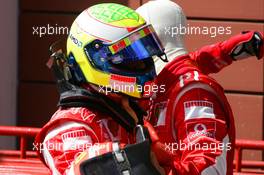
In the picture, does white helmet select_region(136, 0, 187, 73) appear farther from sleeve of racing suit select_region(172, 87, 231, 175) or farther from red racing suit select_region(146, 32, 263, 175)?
sleeve of racing suit select_region(172, 87, 231, 175)

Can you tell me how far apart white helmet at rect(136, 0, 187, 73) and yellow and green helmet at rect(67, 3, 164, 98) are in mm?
358

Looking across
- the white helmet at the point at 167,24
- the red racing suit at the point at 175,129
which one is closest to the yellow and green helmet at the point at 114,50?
the red racing suit at the point at 175,129

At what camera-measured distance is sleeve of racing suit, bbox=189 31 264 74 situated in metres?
2.85

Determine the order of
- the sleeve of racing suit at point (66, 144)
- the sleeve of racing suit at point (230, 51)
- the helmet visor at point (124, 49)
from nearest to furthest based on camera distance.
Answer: the sleeve of racing suit at point (66, 144)
the helmet visor at point (124, 49)
the sleeve of racing suit at point (230, 51)

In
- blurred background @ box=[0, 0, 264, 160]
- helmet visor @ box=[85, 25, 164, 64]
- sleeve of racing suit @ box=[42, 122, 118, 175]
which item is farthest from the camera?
blurred background @ box=[0, 0, 264, 160]

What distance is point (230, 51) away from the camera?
2.89m

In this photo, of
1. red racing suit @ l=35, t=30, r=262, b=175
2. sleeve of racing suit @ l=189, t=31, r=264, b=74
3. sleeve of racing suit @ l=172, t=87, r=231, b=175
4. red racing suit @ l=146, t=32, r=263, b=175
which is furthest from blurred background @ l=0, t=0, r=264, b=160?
sleeve of racing suit @ l=172, t=87, r=231, b=175

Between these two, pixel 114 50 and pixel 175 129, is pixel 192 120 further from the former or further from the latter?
pixel 114 50

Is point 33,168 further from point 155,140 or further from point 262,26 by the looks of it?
point 262,26

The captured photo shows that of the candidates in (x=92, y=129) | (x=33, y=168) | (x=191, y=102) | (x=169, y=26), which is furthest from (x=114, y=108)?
(x=33, y=168)

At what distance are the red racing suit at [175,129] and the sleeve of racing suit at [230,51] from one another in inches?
1.1

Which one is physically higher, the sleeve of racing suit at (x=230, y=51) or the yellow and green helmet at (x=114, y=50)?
the sleeve of racing suit at (x=230, y=51)

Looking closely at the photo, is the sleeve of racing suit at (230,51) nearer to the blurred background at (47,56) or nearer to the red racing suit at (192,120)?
the red racing suit at (192,120)

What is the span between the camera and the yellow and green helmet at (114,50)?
96.0 inches
